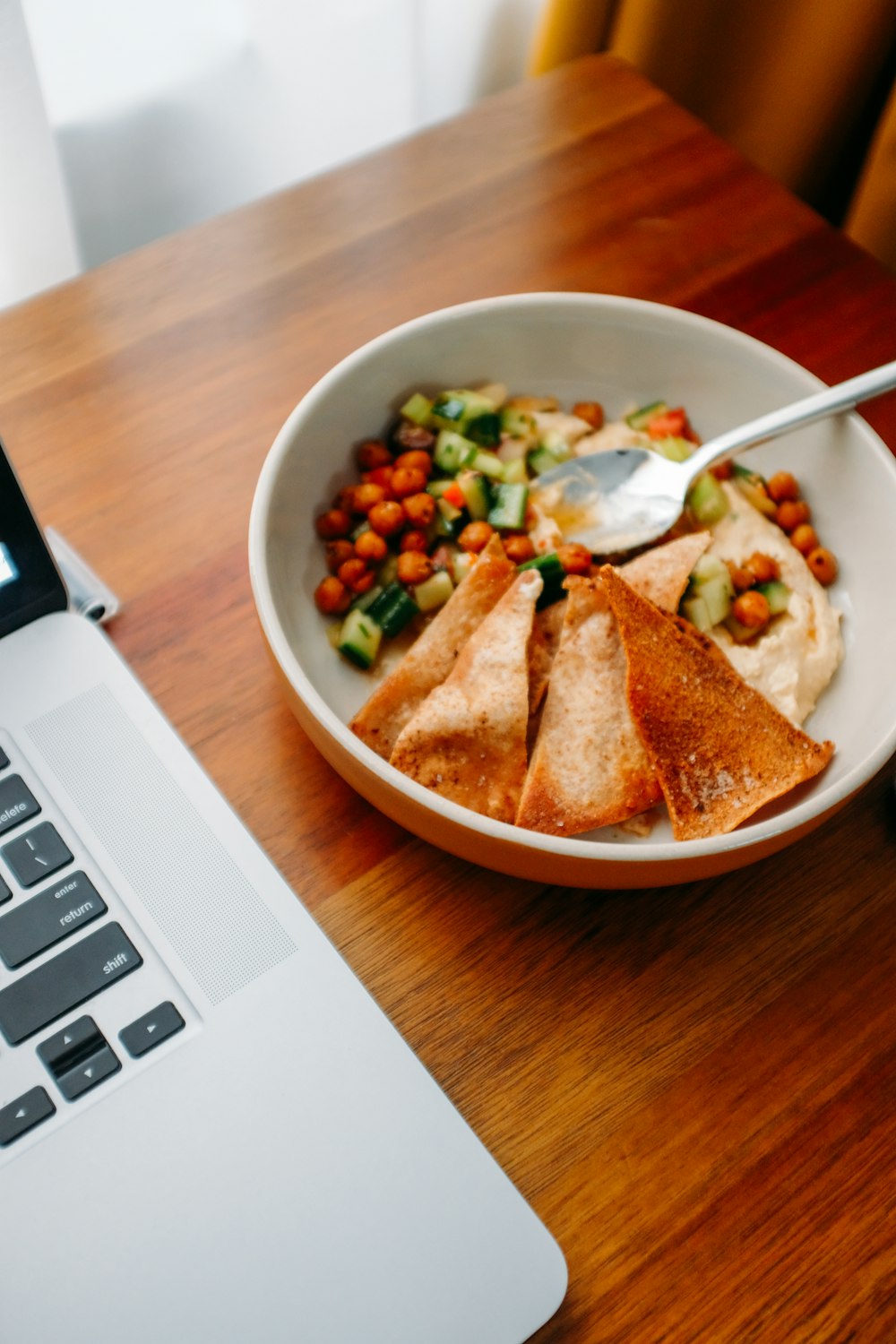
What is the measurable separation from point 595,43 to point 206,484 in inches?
49.7

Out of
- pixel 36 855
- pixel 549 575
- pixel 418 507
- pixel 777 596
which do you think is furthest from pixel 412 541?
pixel 36 855

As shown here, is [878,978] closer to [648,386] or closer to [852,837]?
[852,837]

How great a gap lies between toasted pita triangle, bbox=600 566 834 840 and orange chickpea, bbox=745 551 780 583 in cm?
13

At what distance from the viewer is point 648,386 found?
44.1 inches

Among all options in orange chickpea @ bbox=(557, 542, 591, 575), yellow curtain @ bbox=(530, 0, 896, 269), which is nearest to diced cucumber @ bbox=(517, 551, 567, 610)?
orange chickpea @ bbox=(557, 542, 591, 575)

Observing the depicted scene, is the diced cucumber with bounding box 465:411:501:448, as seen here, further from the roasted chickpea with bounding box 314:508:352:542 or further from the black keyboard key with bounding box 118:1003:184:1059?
the black keyboard key with bounding box 118:1003:184:1059

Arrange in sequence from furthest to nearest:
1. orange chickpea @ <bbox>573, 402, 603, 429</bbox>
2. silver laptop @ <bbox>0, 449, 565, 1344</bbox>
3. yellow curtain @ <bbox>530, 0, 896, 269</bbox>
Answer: yellow curtain @ <bbox>530, 0, 896, 269</bbox> → orange chickpea @ <bbox>573, 402, 603, 429</bbox> → silver laptop @ <bbox>0, 449, 565, 1344</bbox>

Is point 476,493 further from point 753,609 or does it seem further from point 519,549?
point 753,609

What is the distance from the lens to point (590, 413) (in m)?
1.12

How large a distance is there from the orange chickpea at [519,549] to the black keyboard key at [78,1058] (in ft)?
1.84

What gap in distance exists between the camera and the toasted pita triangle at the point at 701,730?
0.85m

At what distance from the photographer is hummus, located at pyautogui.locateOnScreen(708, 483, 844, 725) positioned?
95 centimetres

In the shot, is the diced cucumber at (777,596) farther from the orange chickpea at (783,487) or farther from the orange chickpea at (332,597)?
the orange chickpea at (332,597)

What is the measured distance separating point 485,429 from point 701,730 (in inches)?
15.5
